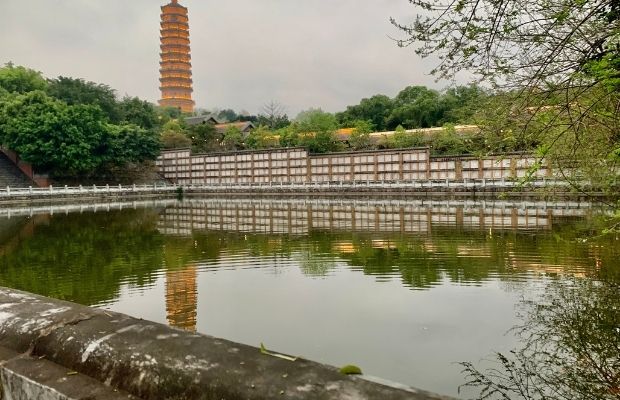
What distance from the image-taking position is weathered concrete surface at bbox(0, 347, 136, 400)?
2.02 m

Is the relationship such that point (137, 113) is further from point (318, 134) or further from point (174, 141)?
point (318, 134)

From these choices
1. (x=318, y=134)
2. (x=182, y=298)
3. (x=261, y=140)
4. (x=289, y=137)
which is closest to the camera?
(x=182, y=298)

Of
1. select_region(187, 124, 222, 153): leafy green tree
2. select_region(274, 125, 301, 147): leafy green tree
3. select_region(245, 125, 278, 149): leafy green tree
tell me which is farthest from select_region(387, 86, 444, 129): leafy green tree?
select_region(187, 124, 222, 153): leafy green tree

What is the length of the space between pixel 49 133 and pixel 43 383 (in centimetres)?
4105

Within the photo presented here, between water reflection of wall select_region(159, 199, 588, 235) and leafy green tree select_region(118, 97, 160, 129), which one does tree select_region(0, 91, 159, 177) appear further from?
water reflection of wall select_region(159, 199, 588, 235)

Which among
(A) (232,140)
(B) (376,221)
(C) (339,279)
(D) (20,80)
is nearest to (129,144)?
(A) (232,140)

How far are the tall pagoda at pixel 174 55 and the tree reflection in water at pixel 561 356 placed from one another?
3470 inches

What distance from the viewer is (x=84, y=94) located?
167 ft

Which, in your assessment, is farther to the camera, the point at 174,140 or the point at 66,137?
the point at 174,140

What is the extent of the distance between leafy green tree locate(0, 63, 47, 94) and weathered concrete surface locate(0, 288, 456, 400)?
54465 millimetres

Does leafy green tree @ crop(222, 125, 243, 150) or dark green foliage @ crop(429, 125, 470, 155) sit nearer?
dark green foliage @ crop(429, 125, 470, 155)

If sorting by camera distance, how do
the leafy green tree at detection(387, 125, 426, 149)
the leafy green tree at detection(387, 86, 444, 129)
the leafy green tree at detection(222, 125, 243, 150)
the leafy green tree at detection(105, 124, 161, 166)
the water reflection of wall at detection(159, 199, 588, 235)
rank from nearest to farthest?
the water reflection of wall at detection(159, 199, 588, 235)
the leafy green tree at detection(387, 125, 426, 149)
the leafy green tree at detection(105, 124, 161, 166)
the leafy green tree at detection(387, 86, 444, 129)
the leafy green tree at detection(222, 125, 243, 150)

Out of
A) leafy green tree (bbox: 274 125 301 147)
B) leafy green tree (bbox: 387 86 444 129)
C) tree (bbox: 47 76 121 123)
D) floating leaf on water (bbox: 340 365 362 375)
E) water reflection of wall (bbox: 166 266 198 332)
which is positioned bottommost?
water reflection of wall (bbox: 166 266 198 332)

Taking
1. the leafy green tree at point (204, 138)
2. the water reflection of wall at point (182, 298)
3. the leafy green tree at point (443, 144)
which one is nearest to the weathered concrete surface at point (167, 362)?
the water reflection of wall at point (182, 298)
